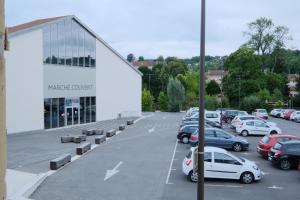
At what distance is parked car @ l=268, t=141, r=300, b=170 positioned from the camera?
19141 mm

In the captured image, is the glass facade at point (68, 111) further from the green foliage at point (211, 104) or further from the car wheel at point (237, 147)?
the green foliage at point (211, 104)

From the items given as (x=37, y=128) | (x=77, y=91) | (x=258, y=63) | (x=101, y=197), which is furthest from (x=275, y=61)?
(x=101, y=197)

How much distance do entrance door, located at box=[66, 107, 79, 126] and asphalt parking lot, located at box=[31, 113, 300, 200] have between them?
55.4ft

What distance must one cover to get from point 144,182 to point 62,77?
80.2ft

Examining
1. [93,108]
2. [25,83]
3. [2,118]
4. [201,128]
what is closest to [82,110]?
[93,108]

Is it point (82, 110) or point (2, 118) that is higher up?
point (2, 118)

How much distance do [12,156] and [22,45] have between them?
13308 mm

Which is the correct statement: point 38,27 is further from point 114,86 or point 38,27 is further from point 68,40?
point 114,86

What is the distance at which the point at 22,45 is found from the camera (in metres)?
33.0

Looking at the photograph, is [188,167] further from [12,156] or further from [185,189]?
[12,156]

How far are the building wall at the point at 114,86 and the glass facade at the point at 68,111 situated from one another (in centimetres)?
181

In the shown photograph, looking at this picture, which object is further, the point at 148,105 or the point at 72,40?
the point at 148,105

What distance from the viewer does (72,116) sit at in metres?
40.8

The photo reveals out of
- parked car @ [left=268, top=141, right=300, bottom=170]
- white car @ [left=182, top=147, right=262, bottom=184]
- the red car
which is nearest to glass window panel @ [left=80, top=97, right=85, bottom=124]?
the red car
